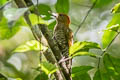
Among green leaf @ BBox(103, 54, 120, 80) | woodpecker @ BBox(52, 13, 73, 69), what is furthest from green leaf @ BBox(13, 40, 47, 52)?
woodpecker @ BBox(52, 13, 73, 69)

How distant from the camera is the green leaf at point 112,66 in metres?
1.23

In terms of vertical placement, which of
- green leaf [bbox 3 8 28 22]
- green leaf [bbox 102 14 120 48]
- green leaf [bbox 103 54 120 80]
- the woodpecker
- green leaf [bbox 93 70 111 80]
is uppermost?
green leaf [bbox 3 8 28 22]

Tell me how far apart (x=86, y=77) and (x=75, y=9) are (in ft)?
10.4

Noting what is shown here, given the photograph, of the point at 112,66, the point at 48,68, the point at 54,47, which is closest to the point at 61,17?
the point at 112,66

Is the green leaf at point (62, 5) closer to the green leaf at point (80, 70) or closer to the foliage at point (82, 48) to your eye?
the foliage at point (82, 48)

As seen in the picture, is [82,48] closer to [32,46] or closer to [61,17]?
[32,46]

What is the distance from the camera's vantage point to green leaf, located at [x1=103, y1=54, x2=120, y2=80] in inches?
48.6

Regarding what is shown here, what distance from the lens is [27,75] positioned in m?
2.99

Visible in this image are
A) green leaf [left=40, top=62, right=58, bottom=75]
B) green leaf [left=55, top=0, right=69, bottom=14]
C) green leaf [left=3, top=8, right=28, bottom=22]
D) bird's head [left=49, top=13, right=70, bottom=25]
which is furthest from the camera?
bird's head [left=49, top=13, right=70, bottom=25]

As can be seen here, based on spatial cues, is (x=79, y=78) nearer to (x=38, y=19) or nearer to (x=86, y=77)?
(x=86, y=77)

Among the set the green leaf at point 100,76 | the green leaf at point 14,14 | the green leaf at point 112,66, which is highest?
the green leaf at point 14,14

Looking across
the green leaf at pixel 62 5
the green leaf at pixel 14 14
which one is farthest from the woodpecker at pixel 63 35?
the green leaf at pixel 14 14

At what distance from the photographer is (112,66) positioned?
48.9 inches

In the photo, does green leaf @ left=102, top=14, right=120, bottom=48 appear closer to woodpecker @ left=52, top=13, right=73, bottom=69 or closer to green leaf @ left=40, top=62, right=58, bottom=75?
green leaf @ left=40, top=62, right=58, bottom=75
